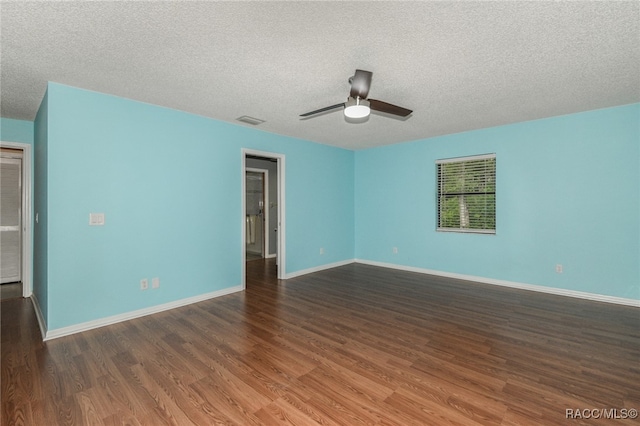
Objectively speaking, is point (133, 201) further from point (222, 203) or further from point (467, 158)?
point (467, 158)

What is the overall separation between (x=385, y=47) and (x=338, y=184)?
4008mm

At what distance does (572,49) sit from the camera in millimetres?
2236

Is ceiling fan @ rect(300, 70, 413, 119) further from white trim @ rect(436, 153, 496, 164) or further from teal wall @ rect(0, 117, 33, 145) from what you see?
teal wall @ rect(0, 117, 33, 145)

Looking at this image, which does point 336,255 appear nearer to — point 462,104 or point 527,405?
point 462,104

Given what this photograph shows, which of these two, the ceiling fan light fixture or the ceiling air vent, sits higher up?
the ceiling air vent

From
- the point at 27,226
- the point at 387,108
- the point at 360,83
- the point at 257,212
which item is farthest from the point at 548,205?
the point at 27,226

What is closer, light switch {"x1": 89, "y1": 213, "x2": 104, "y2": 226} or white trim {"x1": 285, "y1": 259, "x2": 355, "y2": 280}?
light switch {"x1": 89, "y1": 213, "x2": 104, "y2": 226}

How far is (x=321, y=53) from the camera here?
2.30m

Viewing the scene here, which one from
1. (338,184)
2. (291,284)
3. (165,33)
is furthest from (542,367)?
(338,184)

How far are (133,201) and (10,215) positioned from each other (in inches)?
121

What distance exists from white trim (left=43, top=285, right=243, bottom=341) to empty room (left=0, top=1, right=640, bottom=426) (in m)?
0.02

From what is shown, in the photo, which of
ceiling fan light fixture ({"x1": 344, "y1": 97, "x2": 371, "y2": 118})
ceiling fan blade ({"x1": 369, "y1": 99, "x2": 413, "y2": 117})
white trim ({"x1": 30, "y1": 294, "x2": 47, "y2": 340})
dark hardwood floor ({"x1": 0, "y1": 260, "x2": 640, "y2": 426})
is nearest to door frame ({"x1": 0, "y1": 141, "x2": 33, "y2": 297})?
white trim ({"x1": 30, "y1": 294, "x2": 47, "y2": 340})

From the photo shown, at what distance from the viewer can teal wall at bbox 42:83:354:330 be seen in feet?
9.39

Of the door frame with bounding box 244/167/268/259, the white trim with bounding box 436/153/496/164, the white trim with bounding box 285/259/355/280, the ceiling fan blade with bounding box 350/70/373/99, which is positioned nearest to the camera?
the ceiling fan blade with bounding box 350/70/373/99
